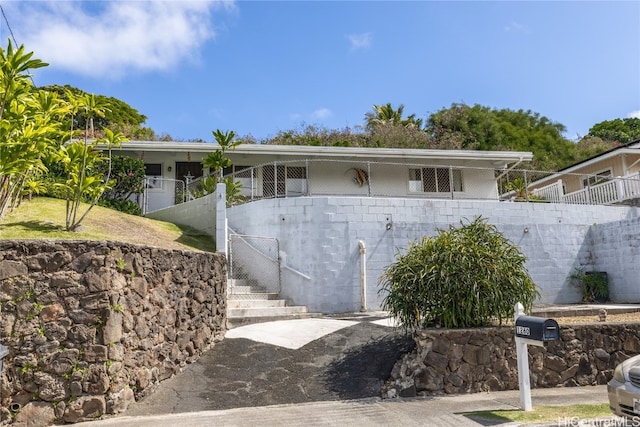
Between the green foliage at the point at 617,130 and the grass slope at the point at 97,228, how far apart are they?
4101 cm

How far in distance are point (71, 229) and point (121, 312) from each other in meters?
4.37

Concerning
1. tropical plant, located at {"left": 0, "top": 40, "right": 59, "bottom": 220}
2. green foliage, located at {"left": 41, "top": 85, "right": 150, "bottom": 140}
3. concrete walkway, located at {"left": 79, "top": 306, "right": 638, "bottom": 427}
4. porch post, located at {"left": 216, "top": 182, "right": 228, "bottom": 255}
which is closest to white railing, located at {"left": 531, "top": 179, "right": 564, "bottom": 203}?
concrete walkway, located at {"left": 79, "top": 306, "right": 638, "bottom": 427}

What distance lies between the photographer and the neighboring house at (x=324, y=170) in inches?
682

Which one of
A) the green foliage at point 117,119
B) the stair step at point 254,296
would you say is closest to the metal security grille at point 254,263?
the stair step at point 254,296

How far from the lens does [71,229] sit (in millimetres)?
9492

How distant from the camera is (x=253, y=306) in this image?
426 inches

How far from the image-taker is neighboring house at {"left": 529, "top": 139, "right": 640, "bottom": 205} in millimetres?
17172

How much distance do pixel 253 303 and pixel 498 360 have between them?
19.3 feet

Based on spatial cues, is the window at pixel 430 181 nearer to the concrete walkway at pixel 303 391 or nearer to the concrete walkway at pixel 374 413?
the concrete walkway at pixel 303 391

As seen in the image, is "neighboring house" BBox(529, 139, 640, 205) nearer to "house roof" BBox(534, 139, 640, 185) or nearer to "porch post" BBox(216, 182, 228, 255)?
"house roof" BBox(534, 139, 640, 185)

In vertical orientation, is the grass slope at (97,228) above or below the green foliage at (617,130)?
below

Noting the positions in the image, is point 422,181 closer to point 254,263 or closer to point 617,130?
point 254,263

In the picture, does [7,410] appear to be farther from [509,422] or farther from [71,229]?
[509,422]

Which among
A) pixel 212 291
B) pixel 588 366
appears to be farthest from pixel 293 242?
pixel 588 366
